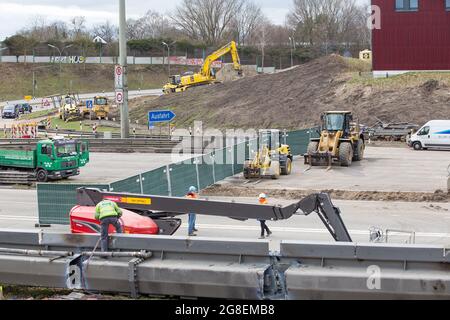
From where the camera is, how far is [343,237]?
13.8m

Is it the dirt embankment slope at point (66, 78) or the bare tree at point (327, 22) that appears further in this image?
the bare tree at point (327, 22)

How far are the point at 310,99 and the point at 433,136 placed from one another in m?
16.3

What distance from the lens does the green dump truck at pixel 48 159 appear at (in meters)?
31.6

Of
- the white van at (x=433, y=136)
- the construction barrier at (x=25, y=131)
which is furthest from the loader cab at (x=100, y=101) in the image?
the white van at (x=433, y=136)

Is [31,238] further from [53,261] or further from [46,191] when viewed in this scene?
[46,191]

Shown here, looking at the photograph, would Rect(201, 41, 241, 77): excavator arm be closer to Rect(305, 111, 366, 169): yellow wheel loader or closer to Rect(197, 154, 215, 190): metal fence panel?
Rect(305, 111, 366, 169): yellow wheel loader

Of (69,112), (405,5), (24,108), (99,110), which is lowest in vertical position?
(69,112)

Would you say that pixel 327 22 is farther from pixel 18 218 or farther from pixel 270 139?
pixel 18 218

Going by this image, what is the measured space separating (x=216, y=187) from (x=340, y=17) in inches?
4548

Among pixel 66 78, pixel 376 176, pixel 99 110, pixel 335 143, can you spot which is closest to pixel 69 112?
pixel 99 110

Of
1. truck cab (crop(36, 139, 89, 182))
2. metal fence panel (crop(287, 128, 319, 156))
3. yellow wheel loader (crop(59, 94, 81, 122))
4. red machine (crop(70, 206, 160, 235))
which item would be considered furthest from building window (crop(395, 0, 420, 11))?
Result: red machine (crop(70, 206, 160, 235))

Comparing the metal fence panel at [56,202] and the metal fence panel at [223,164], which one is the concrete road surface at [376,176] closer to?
the metal fence panel at [223,164]

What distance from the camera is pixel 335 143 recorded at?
113 ft

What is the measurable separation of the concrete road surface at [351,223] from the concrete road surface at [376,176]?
11.4 ft
